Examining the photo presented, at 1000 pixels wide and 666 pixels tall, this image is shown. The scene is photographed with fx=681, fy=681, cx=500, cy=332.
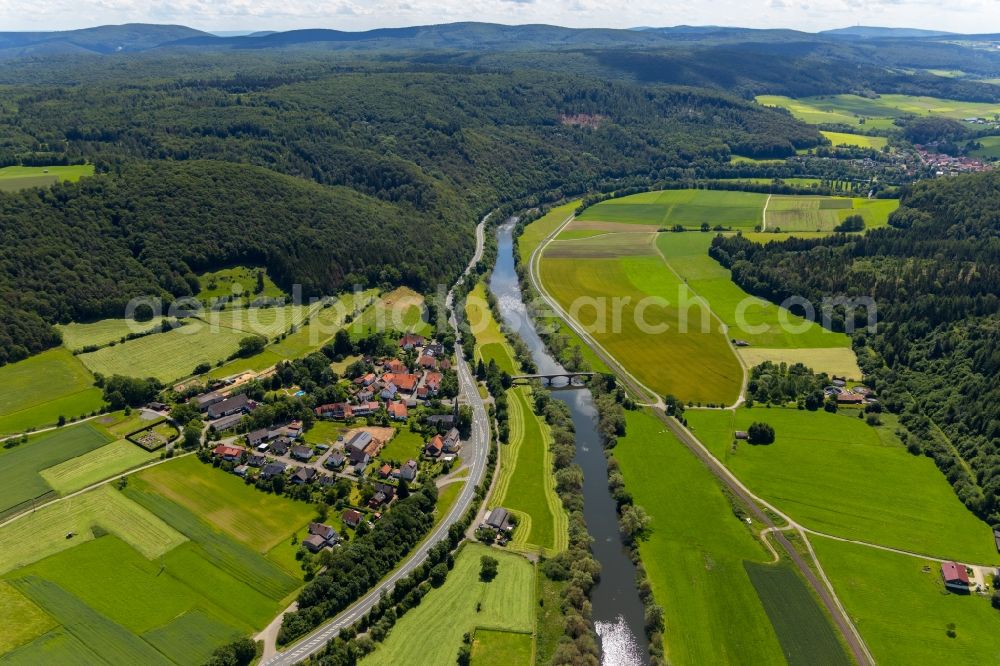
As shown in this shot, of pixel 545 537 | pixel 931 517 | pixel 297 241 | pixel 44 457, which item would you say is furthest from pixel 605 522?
pixel 297 241

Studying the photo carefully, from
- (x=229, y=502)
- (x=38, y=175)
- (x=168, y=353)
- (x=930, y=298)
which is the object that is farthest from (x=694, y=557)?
(x=38, y=175)

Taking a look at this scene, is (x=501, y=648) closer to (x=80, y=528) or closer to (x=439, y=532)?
(x=439, y=532)

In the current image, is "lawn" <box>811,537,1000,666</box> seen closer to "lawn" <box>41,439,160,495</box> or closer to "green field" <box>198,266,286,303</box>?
"lawn" <box>41,439,160,495</box>

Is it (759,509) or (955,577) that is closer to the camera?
(955,577)

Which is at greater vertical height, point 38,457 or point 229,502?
point 38,457

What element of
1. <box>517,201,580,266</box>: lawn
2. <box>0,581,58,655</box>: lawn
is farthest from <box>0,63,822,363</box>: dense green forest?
<box>0,581,58,655</box>: lawn

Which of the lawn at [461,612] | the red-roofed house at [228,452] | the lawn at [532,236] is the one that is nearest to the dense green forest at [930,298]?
the lawn at [532,236]

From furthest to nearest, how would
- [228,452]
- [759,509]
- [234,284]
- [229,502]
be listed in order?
[234,284] → [228,452] → [759,509] → [229,502]
